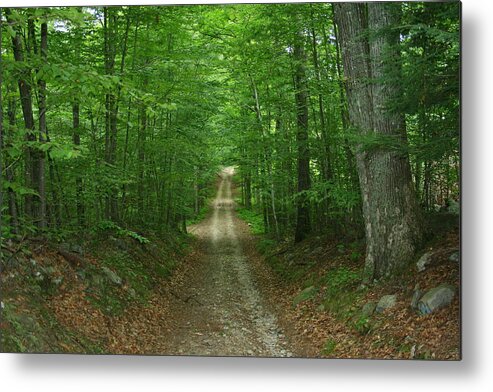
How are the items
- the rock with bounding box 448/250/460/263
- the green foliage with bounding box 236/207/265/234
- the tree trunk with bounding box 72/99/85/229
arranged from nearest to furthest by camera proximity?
1. the rock with bounding box 448/250/460/263
2. the tree trunk with bounding box 72/99/85/229
3. the green foliage with bounding box 236/207/265/234

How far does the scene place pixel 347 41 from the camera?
4422mm

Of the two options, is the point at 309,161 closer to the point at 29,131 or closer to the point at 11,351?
the point at 29,131

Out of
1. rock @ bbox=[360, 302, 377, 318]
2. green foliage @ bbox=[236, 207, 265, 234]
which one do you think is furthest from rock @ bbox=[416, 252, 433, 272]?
green foliage @ bbox=[236, 207, 265, 234]

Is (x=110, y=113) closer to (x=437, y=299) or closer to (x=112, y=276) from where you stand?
(x=112, y=276)

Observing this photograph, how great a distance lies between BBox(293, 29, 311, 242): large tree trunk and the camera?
6.13m

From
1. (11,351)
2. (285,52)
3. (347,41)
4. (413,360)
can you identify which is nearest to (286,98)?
(285,52)

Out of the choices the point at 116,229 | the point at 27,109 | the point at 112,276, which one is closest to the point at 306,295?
the point at 112,276

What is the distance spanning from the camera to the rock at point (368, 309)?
3947 mm

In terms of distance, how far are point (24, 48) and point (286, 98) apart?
14.8 feet

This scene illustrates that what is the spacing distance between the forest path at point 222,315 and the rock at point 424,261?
151cm

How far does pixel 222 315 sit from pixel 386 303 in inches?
66.5

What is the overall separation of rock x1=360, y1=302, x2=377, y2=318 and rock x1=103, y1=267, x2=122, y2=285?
266cm

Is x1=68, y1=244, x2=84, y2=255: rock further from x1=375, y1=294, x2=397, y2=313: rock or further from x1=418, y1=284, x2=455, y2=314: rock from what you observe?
x1=418, y1=284, x2=455, y2=314: rock

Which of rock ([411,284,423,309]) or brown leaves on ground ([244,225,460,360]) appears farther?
rock ([411,284,423,309])
